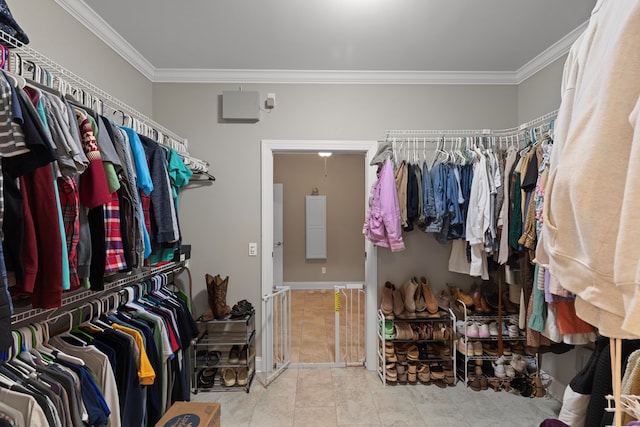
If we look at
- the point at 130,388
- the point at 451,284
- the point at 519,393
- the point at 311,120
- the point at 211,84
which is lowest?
the point at 519,393

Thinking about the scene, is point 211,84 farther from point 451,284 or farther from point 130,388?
point 451,284

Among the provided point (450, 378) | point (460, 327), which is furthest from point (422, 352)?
point (460, 327)

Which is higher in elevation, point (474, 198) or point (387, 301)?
point (474, 198)

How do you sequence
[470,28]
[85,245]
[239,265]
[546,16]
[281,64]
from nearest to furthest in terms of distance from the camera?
[85,245], [546,16], [470,28], [281,64], [239,265]

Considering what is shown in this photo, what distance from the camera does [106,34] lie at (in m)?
2.24

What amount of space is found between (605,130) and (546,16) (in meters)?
2.21

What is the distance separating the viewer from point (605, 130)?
488 millimetres

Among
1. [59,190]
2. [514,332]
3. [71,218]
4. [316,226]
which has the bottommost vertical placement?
[514,332]

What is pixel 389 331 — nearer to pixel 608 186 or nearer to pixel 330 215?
pixel 608 186

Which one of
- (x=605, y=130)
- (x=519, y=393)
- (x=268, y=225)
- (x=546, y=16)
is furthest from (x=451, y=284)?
(x=605, y=130)

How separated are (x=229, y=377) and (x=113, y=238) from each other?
5.59ft

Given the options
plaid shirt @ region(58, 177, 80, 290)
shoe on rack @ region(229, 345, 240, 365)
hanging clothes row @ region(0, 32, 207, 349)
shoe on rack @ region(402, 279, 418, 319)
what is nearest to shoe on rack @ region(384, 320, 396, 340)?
shoe on rack @ region(402, 279, 418, 319)

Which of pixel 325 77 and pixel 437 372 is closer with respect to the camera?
→ pixel 437 372

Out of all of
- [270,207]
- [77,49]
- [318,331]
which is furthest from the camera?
[318,331]
